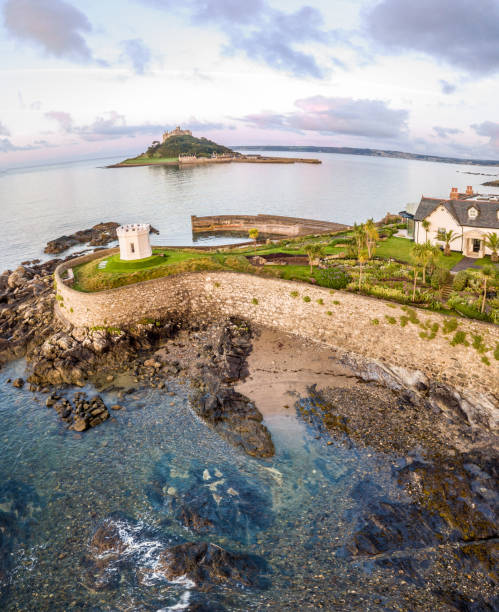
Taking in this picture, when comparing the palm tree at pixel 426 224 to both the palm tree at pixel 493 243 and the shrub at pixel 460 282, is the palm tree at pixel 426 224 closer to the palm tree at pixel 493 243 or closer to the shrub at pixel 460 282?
the palm tree at pixel 493 243

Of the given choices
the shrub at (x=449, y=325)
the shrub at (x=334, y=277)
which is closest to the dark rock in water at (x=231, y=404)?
the shrub at (x=334, y=277)

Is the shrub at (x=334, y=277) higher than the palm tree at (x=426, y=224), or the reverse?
the palm tree at (x=426, y=224)

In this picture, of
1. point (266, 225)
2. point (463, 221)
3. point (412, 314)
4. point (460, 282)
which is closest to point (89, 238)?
point (266, 225)

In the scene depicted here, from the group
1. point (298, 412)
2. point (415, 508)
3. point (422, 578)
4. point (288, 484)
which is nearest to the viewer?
point (422, 578)

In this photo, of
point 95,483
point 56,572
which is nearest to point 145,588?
point 56,572

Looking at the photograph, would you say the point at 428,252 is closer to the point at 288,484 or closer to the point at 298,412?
the point at 298,412

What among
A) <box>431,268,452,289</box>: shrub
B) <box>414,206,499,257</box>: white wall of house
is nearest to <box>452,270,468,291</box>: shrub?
<box>431,268,452,289</box>: shrub
